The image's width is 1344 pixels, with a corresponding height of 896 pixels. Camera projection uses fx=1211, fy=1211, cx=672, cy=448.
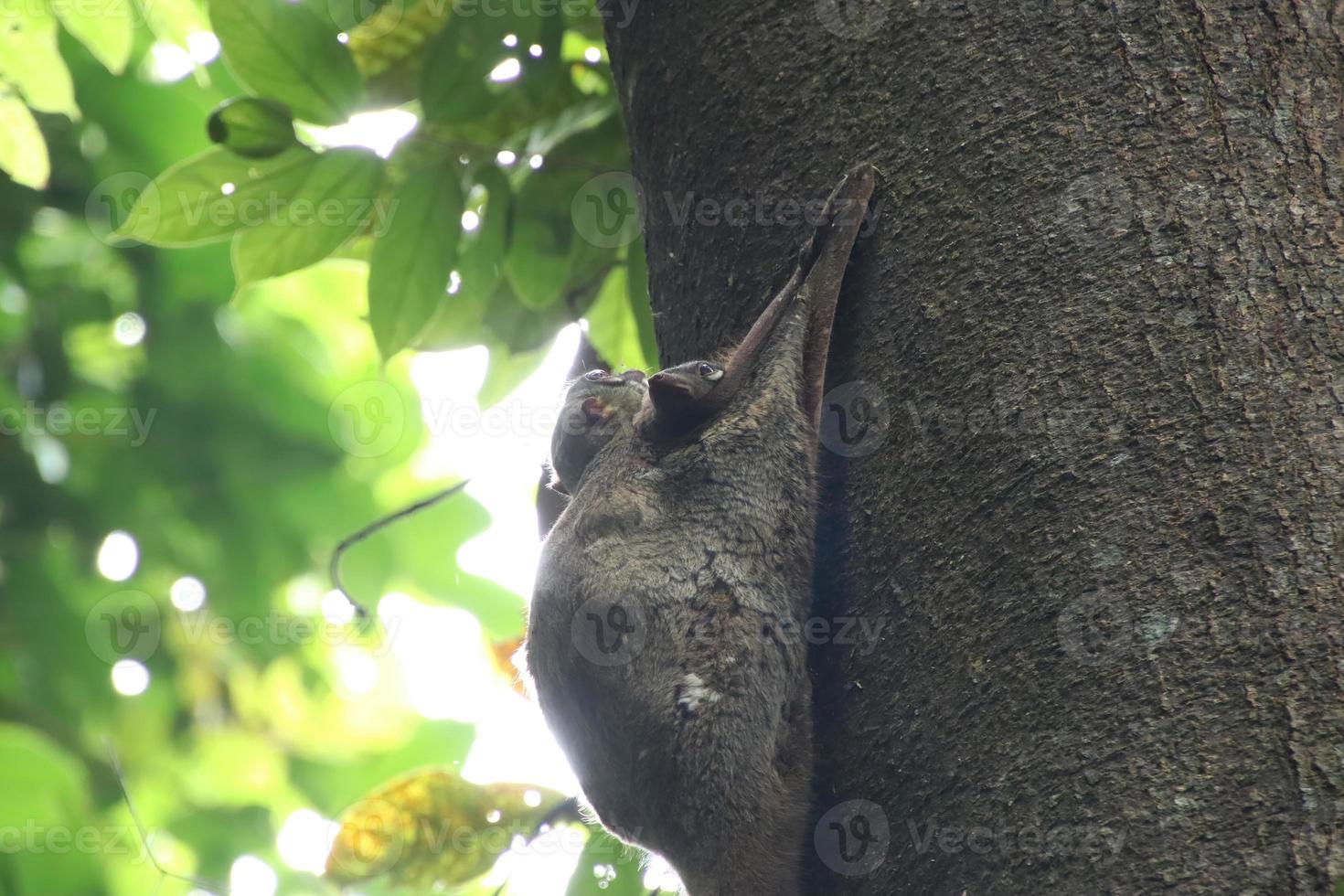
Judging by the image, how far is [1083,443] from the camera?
6.82 ft

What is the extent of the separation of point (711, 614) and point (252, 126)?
2.16 m

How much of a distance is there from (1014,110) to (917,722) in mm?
1226

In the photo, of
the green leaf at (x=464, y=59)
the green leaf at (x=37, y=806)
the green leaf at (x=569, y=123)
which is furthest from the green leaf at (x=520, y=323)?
the green leaf at (x=37, y=806)

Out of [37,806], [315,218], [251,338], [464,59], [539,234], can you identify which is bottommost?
[37,806]

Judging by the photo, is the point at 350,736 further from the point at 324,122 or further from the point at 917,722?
the point at 917,722

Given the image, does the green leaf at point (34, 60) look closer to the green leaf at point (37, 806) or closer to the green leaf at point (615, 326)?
the green leaf at point (615, 326)

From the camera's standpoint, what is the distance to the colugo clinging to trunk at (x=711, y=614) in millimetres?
2625

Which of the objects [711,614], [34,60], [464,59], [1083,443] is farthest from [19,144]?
[1083,443]

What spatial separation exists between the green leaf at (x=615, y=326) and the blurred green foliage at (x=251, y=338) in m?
0.01

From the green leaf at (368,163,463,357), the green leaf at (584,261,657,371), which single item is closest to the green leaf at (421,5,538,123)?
the green leaf at (368,163,463,357)

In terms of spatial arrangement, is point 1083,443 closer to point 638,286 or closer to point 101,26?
point 638,286

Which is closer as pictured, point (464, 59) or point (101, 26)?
point (464, 59)

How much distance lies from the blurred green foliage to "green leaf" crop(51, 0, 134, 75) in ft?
0.04

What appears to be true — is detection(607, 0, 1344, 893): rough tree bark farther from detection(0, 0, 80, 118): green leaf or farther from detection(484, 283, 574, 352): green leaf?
detection(0, 0, 80, 118): green leaf
